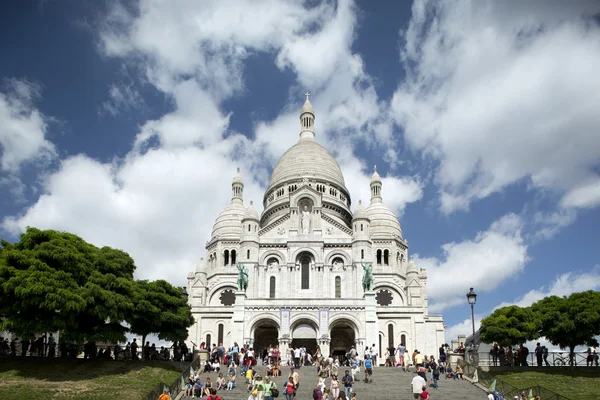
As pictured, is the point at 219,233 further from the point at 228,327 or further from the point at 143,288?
the point at 143,288

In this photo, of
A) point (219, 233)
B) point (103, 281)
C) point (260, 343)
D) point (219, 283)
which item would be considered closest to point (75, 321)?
point (103, 281)

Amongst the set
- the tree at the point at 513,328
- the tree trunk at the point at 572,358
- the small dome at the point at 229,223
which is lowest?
the tree trunk at the point at 572,358

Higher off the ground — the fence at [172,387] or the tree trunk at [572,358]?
the tree trunk at [572,358]

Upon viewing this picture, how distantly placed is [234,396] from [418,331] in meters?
30.4

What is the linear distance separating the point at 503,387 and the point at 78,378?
70.5 feet

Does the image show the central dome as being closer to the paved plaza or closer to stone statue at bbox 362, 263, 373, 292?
stone statue at bbox 362, 263, 373, 292

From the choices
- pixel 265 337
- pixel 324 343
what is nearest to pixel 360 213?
pixel 324 343

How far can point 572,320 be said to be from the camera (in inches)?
1369

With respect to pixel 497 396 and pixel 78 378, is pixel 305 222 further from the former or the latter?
pixel 497 396

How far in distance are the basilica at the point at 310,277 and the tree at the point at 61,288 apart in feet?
59.2

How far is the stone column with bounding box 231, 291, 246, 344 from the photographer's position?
5044 centimetres

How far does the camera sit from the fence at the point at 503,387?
87.0 ft

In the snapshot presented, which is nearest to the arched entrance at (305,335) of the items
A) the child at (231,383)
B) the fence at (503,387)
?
the fence at (503,387)

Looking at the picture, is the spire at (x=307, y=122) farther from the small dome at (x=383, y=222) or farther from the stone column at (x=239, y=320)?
the stone column at (x=239, y=320)
